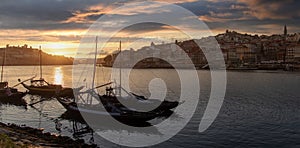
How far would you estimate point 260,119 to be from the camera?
27.7 m

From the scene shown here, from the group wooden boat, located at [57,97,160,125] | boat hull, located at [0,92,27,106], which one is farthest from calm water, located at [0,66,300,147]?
boat hull, located at [0,92,27,106]

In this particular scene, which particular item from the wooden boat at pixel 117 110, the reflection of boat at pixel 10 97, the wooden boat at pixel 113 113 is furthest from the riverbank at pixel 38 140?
the reflection of boat at pixel 10 97

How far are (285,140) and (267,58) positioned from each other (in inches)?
5841

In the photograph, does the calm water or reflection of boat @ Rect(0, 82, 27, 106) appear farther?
reflection of boat @ Rect(0, 82, 27, 106)

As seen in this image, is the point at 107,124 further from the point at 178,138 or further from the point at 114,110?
the point at 178,138

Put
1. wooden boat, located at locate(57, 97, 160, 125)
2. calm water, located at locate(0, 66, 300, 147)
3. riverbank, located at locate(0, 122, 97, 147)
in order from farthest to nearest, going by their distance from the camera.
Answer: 1. wooden boat, located at locate(57, 97, 160, 125)
2. calm water, located at locate(0, 66, 300, 147)
3. riverbank, located at locate(0, 122, 97, 147)

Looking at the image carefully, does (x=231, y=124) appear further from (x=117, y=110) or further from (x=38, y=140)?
(x=38, y=140)

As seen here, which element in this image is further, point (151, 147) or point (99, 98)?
point (99, 98)

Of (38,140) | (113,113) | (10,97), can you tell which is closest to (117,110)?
(113,113)

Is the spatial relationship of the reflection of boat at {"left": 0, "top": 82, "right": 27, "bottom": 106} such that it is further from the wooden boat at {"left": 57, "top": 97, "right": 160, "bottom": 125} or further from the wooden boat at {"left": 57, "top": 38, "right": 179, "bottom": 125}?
the wooden boat at {"left": 57, "top": 97, "right": 160, "bottom": 125}

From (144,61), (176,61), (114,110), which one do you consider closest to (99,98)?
(114,110)

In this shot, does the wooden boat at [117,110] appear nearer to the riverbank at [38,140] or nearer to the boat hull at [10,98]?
the riverbank at [38,140]

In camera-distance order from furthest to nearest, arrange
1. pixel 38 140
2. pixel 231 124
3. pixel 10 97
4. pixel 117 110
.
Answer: pixel 10 97
pixel 117 110
pixel 231 124
pixel 38 140

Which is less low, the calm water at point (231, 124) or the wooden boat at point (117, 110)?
the wooden boat at point (117, 110)
